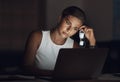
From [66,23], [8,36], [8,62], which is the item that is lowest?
→ [8,62]

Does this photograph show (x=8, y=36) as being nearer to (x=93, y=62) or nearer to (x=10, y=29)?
(x=10, y=29)

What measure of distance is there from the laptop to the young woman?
48 centimetres

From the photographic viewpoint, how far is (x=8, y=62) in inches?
184

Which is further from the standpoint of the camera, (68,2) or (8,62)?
(8,62)

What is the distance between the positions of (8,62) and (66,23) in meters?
2.37

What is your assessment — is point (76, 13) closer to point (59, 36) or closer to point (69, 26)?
point (69, 26)

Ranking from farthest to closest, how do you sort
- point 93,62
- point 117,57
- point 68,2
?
1. point 68,2
2. point 117,57
3. point 93,62

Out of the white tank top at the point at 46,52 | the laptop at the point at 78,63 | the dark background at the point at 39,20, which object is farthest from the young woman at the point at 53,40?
the dark background at the point at 39,20

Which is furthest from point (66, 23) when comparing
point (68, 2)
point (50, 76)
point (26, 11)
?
point (26, 11)

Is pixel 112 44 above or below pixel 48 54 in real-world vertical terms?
below

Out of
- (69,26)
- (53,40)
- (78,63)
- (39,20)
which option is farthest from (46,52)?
(39,20)

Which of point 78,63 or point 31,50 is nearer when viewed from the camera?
point 78,63

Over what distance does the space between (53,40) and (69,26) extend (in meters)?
0.20

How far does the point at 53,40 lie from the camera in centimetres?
256
